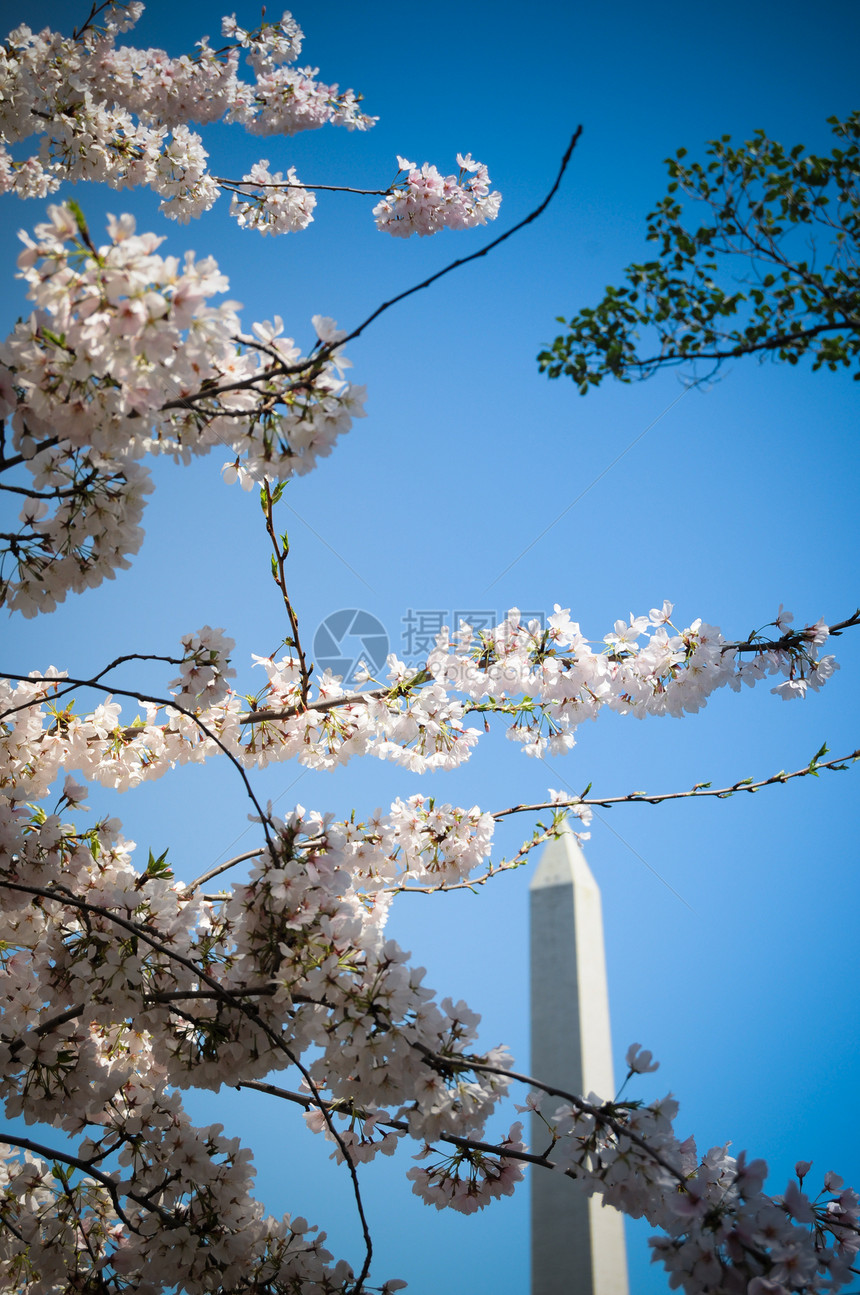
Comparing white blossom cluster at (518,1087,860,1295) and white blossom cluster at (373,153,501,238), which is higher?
white blossom cluster at (373,153,501,238)

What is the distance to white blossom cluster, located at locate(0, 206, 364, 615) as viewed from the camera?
3.83 feet

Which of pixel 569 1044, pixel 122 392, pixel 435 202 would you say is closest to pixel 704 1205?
pixel 122 392

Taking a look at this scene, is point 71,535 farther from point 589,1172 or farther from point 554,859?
point 554,859

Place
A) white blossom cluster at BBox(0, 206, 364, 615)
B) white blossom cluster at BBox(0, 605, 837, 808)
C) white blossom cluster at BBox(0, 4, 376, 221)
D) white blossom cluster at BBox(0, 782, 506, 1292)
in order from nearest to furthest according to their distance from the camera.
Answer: white blossom cluster at BBox(0, 206, 364, 615), white blossom cluster at BBox(0, 782, 506, 1292), white blossom cluster at BBox(0, 605, 837, 808), white blossom cluster at BBox(0, 4, 376, 221)

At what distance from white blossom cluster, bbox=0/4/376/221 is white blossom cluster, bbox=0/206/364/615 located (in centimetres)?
273

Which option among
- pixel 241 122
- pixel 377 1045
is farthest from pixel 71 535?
pixel 241 122

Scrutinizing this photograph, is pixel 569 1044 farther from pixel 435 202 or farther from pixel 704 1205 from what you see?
pixel 435 202

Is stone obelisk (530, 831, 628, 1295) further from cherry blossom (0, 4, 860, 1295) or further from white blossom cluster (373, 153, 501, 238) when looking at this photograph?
A: white blossom cluster (373, 153, 501, 238)

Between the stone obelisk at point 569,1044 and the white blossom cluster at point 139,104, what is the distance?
486 cm

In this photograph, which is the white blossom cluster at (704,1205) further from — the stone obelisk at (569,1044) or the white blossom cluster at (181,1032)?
the stone obelisk at (569,1044)

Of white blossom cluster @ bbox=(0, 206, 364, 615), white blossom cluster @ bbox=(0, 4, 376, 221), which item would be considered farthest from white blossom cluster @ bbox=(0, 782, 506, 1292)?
white blossom cluster @ bbox=(0, 4, 376, 221)

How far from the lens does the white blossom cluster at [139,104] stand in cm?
333

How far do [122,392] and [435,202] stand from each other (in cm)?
291

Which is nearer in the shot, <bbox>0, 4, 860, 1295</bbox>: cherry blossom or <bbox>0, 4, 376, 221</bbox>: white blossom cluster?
<bbox>0, 4, 860, 1295</bbox>: cherry blossom
